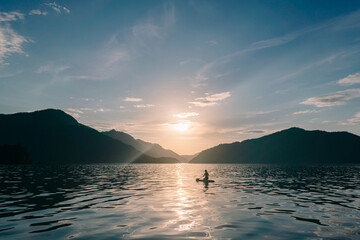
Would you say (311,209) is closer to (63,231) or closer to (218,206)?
(218,206)

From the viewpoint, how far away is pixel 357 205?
23.3 metres

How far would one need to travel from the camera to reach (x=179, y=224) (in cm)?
1603

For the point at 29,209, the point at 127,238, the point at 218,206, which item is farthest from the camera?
the point at 218,206

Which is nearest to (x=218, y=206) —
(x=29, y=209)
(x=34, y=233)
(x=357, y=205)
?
(x=357, y=205)

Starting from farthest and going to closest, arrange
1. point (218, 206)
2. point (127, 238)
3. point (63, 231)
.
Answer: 1. point (218, 206)
2. point (63, 231)
3. point (127, 238)

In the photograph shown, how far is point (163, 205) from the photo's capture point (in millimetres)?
23078

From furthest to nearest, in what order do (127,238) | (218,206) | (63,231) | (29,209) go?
1. (218,206)
2. (29,209)
3. (63,231)
4. (127,238)

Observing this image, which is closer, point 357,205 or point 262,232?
point 262,232

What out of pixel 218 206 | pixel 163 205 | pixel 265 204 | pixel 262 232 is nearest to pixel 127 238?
pixel 262 232

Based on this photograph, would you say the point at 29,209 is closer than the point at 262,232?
No

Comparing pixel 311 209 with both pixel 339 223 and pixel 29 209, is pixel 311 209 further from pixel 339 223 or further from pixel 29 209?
pixel 29 209

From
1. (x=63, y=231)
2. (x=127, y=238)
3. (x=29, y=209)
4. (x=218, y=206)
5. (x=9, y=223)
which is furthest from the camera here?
(x=218, y=206)

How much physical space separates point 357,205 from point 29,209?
2980 cm

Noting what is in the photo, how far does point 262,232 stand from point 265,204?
404 inches
